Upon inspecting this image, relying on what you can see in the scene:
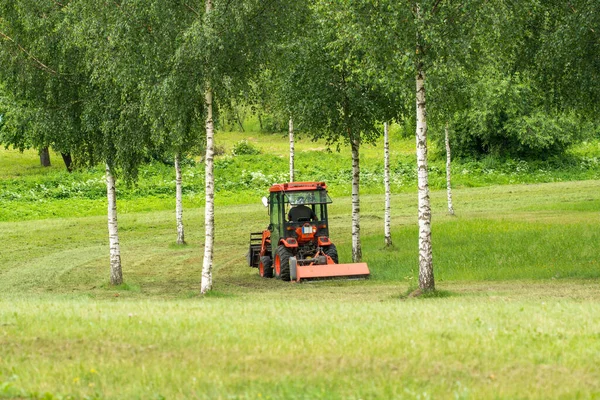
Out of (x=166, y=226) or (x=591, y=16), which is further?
(x=166, y=226)

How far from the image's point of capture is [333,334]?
11156mm

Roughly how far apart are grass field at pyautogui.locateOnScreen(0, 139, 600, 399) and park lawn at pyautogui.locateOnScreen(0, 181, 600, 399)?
0.03 meters

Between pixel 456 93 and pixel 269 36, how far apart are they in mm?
6888

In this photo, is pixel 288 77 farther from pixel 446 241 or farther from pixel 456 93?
pixel 446 241

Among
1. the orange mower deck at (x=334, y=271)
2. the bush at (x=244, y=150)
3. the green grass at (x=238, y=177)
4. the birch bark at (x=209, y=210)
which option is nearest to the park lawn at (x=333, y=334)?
the orange mower deck at (x=334, y=271)

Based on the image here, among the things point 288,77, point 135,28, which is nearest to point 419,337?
point 135,28

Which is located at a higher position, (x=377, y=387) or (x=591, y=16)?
(x=591, y=16)

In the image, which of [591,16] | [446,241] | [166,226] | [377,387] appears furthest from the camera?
[166,226]

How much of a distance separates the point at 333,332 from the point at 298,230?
13.3 metres

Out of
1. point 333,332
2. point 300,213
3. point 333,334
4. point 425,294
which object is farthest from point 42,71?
point 333,334

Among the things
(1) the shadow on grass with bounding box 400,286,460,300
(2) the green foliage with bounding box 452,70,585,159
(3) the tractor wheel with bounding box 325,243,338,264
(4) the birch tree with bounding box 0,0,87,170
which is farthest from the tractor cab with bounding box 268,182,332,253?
(2) the green foliage with bounding box 452,70,585,159

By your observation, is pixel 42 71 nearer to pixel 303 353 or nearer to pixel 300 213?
pixel 300 213

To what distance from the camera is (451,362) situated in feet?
31.3

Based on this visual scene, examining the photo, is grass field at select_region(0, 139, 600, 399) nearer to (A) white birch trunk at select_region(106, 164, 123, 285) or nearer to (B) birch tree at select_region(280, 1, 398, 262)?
(A) white birch trunk at select_region(106, 164, 123, 285)
